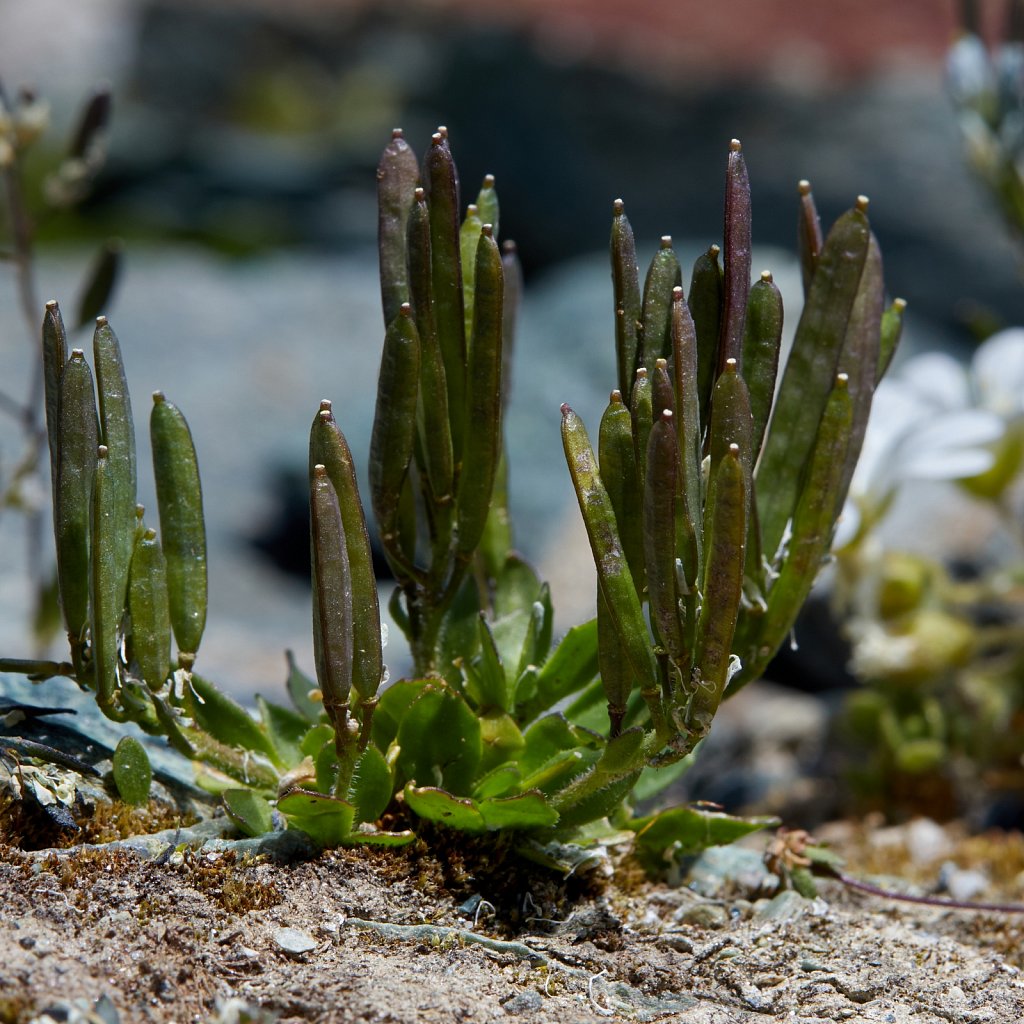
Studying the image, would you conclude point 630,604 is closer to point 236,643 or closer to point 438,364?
point 438,364

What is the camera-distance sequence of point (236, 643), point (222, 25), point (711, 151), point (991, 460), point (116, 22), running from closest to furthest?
point (991, 460) → point (236, 643) → point (711, 151) → point (222, 25) → point (116, 22)

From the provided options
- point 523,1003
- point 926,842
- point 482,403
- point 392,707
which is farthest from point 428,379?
point 926,842

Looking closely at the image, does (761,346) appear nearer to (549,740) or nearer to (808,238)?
(808,238)

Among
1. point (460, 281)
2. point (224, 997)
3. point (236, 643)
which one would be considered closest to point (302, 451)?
point (236, 643)

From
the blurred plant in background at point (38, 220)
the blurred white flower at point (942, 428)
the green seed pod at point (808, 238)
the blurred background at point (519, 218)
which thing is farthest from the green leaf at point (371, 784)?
the blurred plant in background at point (38, 220)

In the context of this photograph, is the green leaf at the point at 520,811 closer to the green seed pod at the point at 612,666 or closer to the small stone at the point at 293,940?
the green seed pod at the point at 612,666

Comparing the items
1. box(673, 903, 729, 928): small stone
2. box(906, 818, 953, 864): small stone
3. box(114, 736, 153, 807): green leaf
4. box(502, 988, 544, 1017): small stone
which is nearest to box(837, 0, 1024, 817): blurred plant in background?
box(906, 818, 953, 864): small stone
